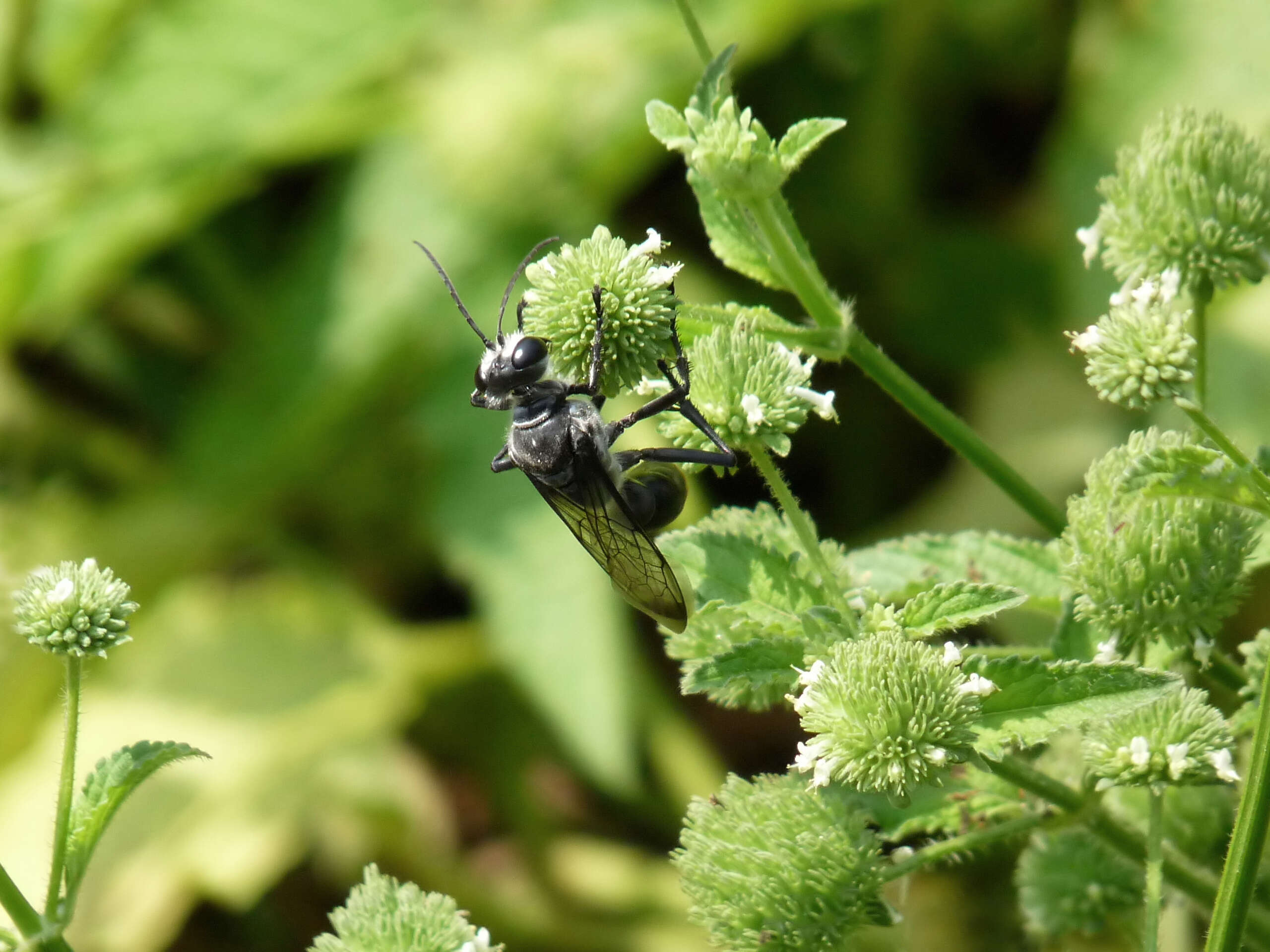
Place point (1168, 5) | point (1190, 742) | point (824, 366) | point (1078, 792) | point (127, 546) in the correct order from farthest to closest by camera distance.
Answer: point (127, 546) < point (1168, 5) < point (824, 366) < point (1078, 792) < point (1190, 742)

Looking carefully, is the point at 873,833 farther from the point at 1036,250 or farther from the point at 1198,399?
the point at 1036,250

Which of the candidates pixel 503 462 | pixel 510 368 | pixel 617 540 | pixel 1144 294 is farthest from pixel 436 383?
pixel 1144 294

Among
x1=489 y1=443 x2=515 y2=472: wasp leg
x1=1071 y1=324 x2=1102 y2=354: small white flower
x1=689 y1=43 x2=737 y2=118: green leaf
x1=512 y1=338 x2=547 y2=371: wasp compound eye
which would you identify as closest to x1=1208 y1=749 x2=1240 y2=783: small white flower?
x1=1071 y1=324 x2=1102 y2=354: small white flower

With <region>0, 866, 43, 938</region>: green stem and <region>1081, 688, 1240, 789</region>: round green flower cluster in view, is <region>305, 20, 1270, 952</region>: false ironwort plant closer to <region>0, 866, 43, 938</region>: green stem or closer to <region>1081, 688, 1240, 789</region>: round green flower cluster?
<region>1081, 688, 1240, 789</region>: round green flower cluster

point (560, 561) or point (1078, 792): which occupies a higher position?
point (560, 561)

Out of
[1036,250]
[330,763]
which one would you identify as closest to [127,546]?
[330,763]

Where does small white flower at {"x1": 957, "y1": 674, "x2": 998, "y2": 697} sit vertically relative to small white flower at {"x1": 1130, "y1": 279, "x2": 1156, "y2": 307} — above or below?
below
